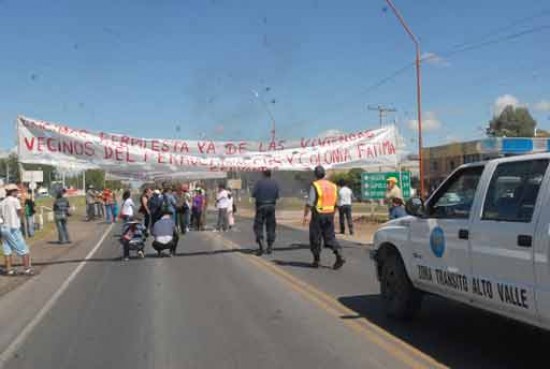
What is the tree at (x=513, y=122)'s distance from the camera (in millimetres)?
74375

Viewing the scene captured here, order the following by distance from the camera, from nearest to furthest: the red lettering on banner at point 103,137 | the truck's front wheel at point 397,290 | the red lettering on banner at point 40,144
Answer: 1. the truck's front wheel at point 397,290
2. the red lettering on banner at point 40,144
3. the red lettering on banner at point 103,137

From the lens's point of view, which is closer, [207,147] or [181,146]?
[181,146]

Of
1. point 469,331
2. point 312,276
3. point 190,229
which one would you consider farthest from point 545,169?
point 190,229

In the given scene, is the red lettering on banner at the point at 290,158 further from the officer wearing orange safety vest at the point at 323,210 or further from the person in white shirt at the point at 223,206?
the person in white shirt at the point at 223,206

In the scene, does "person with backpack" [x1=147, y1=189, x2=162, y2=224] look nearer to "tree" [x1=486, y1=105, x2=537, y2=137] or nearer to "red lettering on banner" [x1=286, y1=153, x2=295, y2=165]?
"red lettering on banner" [x1=286, y1=153, x2=295, y2=165]

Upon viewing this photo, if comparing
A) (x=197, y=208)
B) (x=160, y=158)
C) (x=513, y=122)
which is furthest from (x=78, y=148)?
(x=513, y=122)

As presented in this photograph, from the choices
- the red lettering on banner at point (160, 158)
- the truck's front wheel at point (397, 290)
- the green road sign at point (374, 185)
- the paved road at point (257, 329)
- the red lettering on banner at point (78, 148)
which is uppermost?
the red lettering on banner at point (78, 148)

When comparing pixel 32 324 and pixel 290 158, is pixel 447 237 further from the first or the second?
pixel 290 158

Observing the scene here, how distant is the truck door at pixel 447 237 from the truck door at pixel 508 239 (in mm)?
220

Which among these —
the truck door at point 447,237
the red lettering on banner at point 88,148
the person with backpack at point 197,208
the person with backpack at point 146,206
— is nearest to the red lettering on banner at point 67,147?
the red lettering on banner at point 88,148

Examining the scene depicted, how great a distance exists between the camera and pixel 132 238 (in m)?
15.4

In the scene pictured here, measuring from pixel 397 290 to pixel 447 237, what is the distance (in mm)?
1432

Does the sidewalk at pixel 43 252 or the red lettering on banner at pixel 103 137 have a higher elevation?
the red lettering on banner at pixel 103 137

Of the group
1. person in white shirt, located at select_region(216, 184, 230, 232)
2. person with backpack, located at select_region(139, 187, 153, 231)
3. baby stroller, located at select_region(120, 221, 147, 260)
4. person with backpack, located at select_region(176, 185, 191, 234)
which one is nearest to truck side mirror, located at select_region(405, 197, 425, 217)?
baby stroller, located at select_region(120, 221, 147, 260)
